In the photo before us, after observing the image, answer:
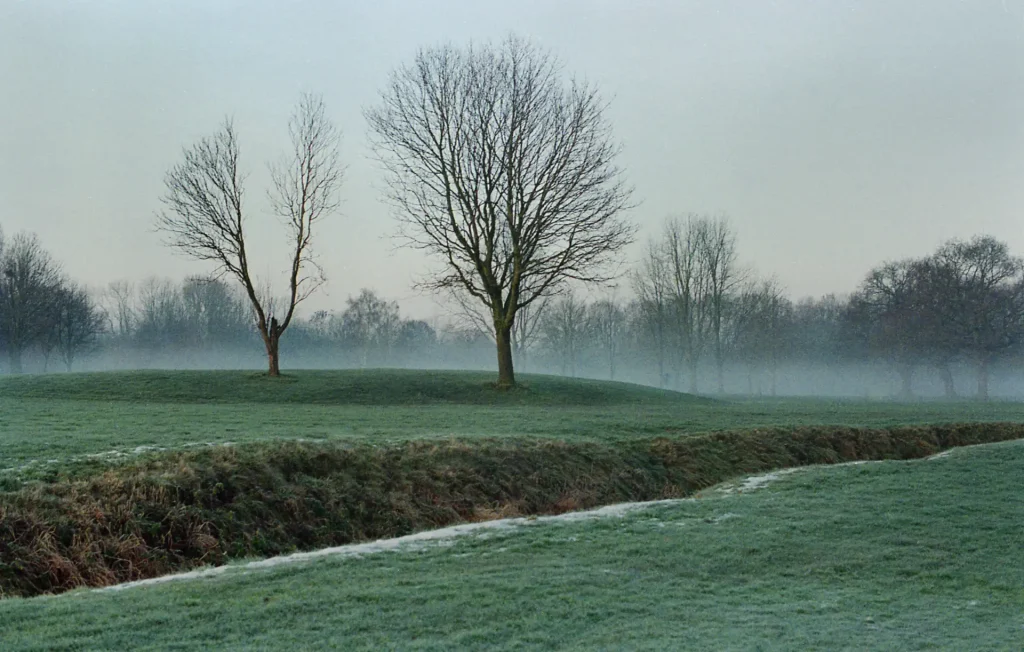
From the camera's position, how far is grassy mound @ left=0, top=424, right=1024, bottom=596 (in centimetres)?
1127

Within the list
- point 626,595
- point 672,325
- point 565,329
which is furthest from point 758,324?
point 626,595

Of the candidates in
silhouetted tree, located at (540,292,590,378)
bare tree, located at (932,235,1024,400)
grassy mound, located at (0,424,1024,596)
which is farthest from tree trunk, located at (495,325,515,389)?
silhouetted tree, located at (540,292,590,378)

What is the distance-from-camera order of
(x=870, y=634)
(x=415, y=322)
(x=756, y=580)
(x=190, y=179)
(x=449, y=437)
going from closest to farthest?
1. (x=870, y=634)
2. (x=756, y=580)
3. (x=449, y=437)
4. (x=190, y=179)
5. (x=415, y=322)

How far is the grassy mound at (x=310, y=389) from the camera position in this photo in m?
32.8

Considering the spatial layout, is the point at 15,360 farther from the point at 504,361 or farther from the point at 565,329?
the point at 565,329

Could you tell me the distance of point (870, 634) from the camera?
22.5ft

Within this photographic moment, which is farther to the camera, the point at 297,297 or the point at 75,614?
the point at 297,297

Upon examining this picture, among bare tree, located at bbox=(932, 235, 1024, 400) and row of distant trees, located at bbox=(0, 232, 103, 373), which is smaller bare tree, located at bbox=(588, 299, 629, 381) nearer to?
bare tree, located at bbox=(932, 235, 1024, 400)

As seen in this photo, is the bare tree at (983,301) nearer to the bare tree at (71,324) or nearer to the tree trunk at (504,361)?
the tree trunk at (504,361)

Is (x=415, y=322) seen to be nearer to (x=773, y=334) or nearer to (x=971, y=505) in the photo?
(x=773, y=334)

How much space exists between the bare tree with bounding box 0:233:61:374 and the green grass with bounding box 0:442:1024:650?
218ft

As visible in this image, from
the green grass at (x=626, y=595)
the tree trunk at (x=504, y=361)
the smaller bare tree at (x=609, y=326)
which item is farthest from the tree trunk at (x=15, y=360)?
the smaller bare tree at (x=609, y=326)

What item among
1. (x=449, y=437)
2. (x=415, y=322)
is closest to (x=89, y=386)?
(x=449, y=437)

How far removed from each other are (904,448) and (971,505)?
14.3 meters
